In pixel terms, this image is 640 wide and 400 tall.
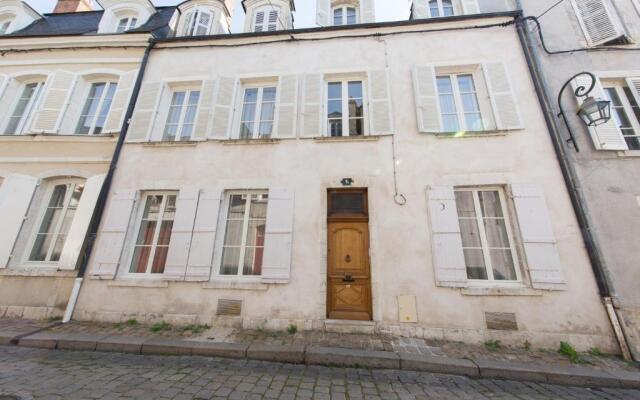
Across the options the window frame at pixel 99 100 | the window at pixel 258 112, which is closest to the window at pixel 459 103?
the window at pixel 258 112

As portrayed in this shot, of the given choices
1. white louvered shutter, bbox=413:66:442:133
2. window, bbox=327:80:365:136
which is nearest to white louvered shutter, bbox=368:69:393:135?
window, bbox=327:80:365:136

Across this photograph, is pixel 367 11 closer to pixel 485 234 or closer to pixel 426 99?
pixel 426 99

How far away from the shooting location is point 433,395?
106 inches

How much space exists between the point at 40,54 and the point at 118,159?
418 centimetres

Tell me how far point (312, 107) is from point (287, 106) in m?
0.58

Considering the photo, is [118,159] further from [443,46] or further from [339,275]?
[443,46]

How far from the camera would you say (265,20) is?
6941 millimetres

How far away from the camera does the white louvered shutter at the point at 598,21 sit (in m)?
5.26

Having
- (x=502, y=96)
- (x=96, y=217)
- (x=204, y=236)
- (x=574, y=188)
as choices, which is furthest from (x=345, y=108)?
(x=96, y=217)

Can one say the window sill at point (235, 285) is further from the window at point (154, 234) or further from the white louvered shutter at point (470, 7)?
the white louvered shutter at point (470, 7)

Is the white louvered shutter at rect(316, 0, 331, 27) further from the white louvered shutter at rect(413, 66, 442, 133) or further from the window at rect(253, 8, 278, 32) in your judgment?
the white louvered shutter at rect(413, 66, 442, 133)

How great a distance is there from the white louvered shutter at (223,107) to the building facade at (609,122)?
689 centimetres

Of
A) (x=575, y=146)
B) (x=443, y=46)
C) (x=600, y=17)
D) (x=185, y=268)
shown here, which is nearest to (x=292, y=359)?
(x=185, y=268)

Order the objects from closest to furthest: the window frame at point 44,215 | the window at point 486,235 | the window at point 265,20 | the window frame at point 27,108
→ the window at point 486,235, the window frame at point 44,215, the window frame at point 27,108, the window at point 265,20
